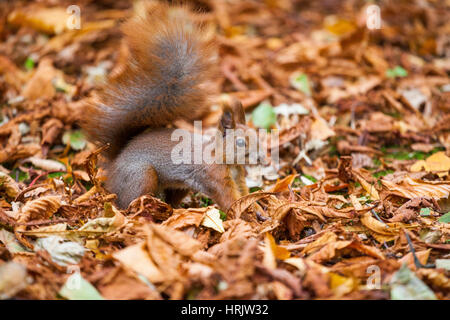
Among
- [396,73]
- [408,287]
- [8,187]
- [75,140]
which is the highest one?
[396,73]

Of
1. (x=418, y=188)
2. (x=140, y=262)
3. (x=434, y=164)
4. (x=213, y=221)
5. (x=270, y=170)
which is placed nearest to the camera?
(x=140, y=262)

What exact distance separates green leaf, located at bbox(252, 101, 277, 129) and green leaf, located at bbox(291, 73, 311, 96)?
0.63 meters

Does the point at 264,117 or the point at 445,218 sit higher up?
the point at 264,117

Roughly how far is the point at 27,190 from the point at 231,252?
1.24 m

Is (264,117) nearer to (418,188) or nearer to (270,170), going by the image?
(270,170)

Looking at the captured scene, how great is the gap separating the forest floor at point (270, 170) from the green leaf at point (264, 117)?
0.05 feet

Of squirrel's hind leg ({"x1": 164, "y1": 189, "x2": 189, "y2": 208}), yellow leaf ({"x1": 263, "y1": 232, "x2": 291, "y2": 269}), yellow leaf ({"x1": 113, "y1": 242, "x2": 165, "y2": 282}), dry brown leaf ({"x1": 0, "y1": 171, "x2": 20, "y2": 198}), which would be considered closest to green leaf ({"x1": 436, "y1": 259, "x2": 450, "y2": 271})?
yellow leaf ({"x1": 263, "y1": 232, "x2": 291, "y2": 269})

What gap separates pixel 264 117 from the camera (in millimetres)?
3498

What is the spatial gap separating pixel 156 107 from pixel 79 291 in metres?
1.32

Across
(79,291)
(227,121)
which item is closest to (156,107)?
(227,121)

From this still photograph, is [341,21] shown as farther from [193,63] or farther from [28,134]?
[28,134]

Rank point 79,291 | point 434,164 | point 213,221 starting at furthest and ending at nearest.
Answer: point 434,164 < point 213,221 < point 79,291

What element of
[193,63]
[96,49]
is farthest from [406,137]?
[96,49]

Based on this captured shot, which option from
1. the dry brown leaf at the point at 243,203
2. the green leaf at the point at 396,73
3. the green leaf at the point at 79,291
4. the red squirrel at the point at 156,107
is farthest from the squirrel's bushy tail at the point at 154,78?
the green leaf at the point at 396,73
